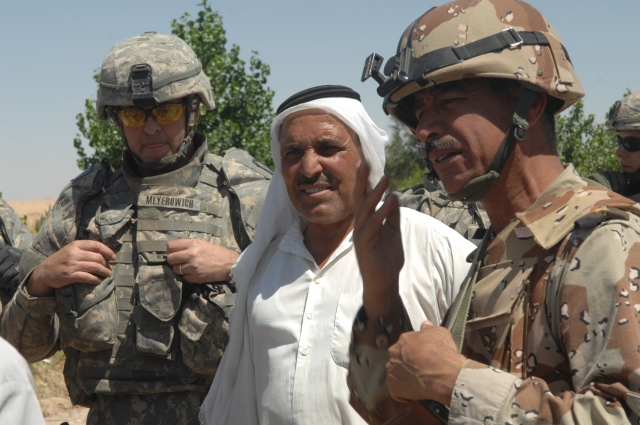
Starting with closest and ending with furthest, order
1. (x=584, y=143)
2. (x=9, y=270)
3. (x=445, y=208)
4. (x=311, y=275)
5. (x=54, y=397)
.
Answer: (x=311, y=275), (x=9, y=270), (x=445, y=208), (x=54, y=397), (x=584, y=143)

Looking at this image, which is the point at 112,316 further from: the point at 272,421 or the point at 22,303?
the point at 272,421

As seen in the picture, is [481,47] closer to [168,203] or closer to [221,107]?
[168,203]

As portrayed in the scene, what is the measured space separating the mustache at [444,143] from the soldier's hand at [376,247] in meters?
0.19

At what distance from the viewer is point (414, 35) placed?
247cm

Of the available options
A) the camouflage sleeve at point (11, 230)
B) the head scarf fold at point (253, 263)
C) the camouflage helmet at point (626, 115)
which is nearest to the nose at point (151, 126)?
the head scarf fold at point (253, 263)

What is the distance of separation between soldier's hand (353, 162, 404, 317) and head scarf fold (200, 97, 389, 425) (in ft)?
3.82

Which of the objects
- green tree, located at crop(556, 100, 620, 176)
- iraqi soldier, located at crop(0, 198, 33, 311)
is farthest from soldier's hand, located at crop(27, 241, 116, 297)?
green tree, located at crop(556, 100, 620, 176)

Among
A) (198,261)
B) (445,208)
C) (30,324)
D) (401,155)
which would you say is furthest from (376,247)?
(401,155)

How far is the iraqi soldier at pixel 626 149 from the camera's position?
23.9ft

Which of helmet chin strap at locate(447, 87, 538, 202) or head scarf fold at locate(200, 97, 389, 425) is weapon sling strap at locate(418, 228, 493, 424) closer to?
helmet chin strap at locate(447, 87, 538, 202)

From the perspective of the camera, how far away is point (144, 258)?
436cm

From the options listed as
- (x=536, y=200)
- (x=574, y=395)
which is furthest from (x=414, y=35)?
(x=574, y=395)

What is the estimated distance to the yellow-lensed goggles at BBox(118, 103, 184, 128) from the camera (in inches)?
178

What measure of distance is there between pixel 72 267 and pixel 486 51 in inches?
106
